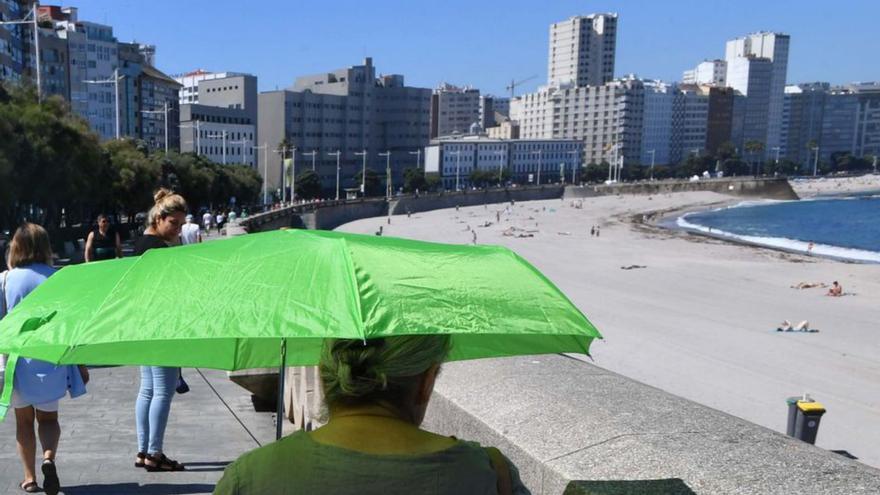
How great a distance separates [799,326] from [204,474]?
Answer: 69.5 ft

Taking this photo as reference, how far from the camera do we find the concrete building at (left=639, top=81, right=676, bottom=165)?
182 meters

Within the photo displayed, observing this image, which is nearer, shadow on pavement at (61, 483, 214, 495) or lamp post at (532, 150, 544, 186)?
shadow on pavement at (61, 483, 214, 495)

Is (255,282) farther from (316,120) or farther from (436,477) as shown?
Result: (316,120)

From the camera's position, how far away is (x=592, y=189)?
12500 cm

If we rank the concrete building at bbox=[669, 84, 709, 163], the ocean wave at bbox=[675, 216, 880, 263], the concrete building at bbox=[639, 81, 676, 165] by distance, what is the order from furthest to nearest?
the concrete building at bbox=[669, 84, 709, 163] < the concrete building at bbox=[639, 81, 676, 165] < the ocean wave at bbox=[675, 216, 880, 263]

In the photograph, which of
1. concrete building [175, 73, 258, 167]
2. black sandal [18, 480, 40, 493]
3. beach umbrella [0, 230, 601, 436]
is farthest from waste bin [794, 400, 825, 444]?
concrete building [175, 73, 258, 167]

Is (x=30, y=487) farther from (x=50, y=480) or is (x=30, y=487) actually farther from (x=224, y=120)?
(x=224, y=120)

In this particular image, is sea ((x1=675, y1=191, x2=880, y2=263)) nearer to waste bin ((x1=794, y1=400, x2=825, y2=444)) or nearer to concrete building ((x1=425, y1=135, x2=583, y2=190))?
waste bin ((x1=794, y1=400, x2=825, y2=444))

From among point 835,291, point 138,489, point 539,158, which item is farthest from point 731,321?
point 539,158

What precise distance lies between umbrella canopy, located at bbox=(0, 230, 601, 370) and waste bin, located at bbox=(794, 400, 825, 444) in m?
4.60

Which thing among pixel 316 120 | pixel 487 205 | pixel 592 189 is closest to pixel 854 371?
pixel 487 205

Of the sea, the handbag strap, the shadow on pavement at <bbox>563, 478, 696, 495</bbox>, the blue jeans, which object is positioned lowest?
the sea

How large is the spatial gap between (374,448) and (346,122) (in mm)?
135753

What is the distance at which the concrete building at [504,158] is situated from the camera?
14050 cm
